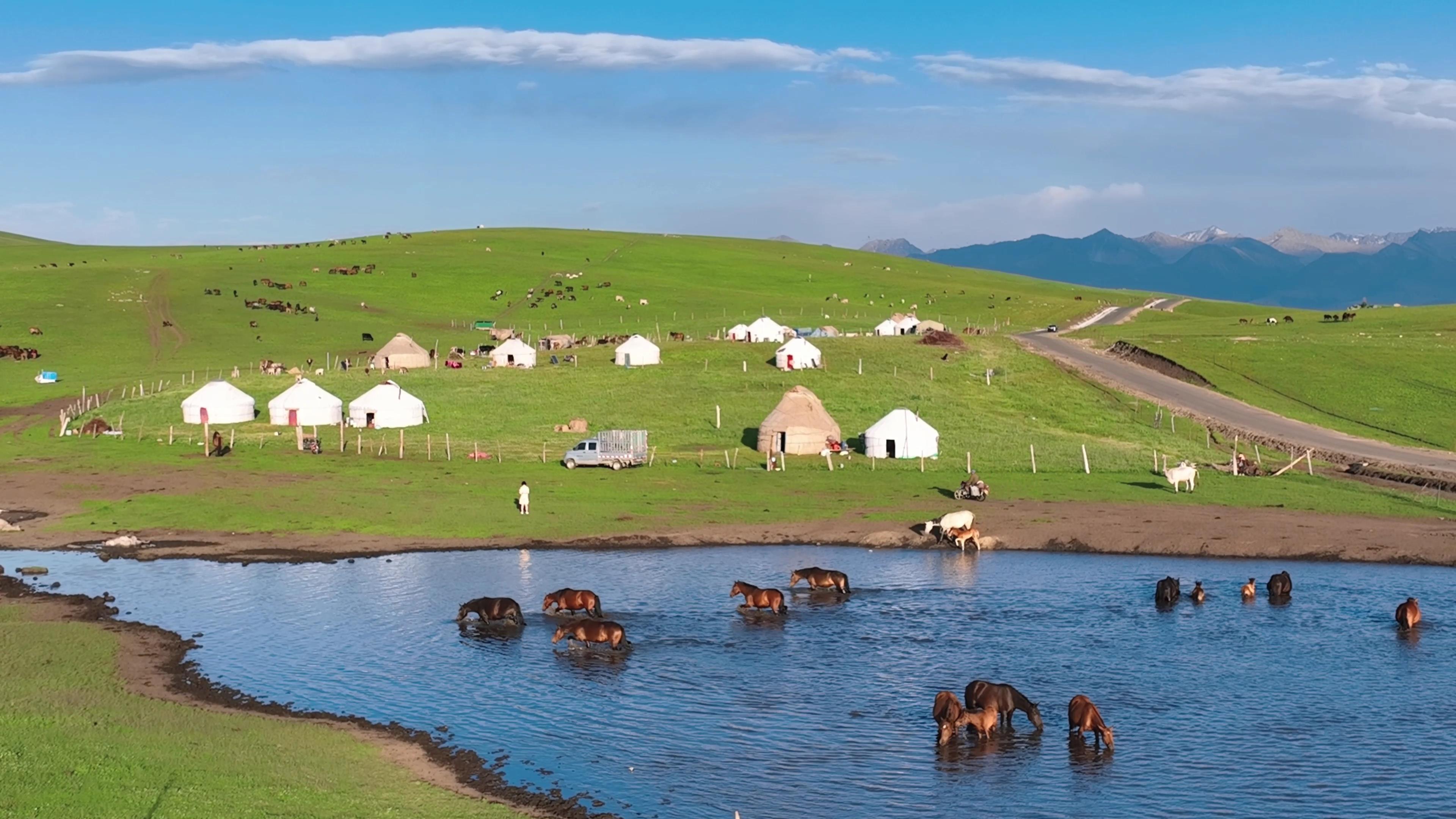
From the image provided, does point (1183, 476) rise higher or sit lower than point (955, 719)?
higher

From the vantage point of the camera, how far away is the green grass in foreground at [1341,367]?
78.2 m

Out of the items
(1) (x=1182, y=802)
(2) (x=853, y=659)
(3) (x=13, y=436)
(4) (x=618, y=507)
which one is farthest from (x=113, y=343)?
(1) (x=1182, y=802)

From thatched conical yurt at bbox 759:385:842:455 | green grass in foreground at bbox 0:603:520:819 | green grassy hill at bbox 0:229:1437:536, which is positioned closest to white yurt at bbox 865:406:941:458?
green grassy hill at bbox 0:229:1437:536

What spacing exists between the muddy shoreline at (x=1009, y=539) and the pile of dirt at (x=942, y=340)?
54663 mm

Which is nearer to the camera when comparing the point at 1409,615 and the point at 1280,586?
the point at 1409,615

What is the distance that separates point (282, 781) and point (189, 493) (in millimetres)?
35187

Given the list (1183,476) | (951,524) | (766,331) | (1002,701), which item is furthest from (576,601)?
(766,331)

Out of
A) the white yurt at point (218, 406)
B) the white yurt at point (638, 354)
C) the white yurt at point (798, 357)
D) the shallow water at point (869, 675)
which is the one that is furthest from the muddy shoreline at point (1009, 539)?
the white yurt at point (638, 354)

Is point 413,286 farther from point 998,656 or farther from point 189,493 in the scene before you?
point 998,656

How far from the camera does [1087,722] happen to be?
23.6 meters

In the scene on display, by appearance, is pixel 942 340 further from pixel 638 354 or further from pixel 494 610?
pixel 494 610

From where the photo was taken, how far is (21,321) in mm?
121438

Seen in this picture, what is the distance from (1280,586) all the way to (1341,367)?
216 ft

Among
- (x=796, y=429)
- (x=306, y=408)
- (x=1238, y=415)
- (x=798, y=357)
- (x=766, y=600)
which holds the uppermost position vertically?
(x=798, y=357)
